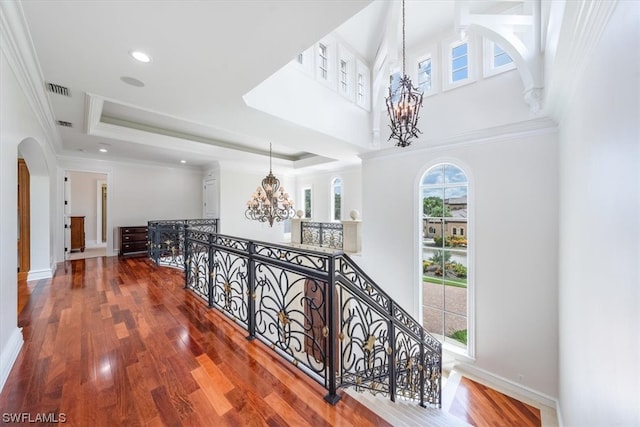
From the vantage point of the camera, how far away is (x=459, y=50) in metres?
4.37

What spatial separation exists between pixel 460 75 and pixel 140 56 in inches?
189

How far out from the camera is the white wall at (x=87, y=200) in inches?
326

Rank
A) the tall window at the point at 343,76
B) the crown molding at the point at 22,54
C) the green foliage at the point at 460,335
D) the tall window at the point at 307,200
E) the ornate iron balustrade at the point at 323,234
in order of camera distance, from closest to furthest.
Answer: the crown molding at the point at 22,54
the green foliage at the point at 460,335
the tall window at the point at 343,76
the ornate iron balustrade at the point at 323,234
the tall window at the point at 307,200

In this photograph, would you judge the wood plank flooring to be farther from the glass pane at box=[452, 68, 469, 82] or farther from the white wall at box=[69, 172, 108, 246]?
the white wall at box=[69, 172, 108, 246]

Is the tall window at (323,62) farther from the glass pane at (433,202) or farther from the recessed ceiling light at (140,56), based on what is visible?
the glass pane at (433,202)

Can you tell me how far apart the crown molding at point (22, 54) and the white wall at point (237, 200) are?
14.5 feet

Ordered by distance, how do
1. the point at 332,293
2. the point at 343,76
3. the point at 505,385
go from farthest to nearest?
the point at 343,76 → the point at 505,385 → the point at 332,293

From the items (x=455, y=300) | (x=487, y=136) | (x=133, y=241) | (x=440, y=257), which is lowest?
(x=455, y=300)

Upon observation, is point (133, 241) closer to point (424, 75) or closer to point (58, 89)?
point (58, 89)

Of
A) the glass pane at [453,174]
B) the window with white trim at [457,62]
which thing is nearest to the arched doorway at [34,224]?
the glass pane at [453,174]

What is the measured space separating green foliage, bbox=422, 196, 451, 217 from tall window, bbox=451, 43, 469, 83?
2.18 metres

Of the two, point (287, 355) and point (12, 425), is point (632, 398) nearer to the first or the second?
point (287, 355)

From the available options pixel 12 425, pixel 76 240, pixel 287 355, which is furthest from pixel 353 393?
pixel 76 240

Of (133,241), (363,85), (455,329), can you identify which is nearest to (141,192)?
(133,241)
